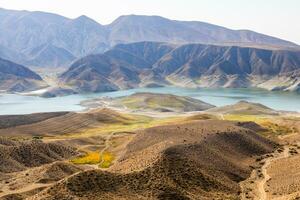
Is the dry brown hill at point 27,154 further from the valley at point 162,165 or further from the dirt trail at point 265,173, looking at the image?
the dirt trail at point 265,173

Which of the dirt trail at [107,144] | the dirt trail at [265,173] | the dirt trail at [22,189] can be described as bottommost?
the dirt trail at [107,144]

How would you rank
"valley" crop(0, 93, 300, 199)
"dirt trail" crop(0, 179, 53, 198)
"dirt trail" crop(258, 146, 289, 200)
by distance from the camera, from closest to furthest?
1. "valley" crop(0, 93, 300, 199)
2. "dirt trail" crop(0, 179, 53, 198)
3. "dirt trail" crop(258, 146, 289, 200)

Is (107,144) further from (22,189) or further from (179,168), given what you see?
(22,189)

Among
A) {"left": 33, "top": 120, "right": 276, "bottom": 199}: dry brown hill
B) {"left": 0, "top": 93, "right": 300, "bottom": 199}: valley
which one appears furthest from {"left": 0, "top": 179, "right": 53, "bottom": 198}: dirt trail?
{"left": 33, "top": 120, "right": 276, "bottom": 199}: dry brown hill

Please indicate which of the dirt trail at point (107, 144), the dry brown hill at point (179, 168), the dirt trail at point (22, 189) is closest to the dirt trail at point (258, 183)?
the dry brown hill at point (179, 168)

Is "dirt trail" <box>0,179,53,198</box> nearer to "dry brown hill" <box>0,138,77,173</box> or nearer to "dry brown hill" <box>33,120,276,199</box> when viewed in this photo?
"dry brown hill" <box>33,120,276,199</box>

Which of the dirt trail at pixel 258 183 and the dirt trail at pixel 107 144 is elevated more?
the dirt trail at pixel 258 183

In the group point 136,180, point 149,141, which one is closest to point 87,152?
point 149,141

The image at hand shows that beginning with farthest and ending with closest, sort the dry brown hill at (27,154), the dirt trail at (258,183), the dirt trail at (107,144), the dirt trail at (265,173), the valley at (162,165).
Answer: the dirt trail at (107,144) → the dry brown hill at (27,154) → the dirt trail at (265,173) → the dirt trail at (258,183) → the valley at (162,165)

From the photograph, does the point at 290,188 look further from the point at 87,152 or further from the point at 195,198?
the point at 87,152
